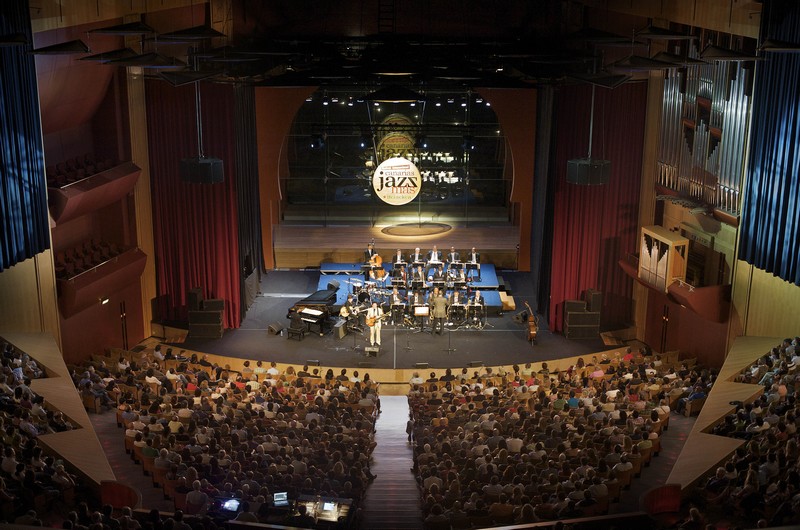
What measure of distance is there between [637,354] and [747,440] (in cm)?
660

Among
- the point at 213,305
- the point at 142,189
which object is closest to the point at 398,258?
the point at 213,305

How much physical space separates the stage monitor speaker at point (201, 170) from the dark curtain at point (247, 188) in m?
3.13

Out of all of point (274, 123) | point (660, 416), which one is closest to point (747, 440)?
point (660, 416)

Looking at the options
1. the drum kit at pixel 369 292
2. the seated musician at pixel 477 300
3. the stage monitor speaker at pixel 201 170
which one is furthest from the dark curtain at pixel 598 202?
the stage monitor speaker at pixel 201 170

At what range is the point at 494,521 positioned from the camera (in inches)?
448

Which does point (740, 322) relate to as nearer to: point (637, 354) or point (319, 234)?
point (637, 354)

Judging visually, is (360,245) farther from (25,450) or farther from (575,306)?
(25,450)

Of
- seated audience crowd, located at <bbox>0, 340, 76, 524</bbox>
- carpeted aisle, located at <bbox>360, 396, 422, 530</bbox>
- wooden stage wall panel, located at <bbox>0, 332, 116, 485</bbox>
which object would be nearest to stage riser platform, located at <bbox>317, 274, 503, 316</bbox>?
carpeted aisle, located at <bbox>360, 396, 422, 530</bbox>

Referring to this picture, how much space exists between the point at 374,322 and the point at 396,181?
4630 mm

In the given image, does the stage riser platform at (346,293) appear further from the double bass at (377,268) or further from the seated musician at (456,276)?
the double bass at (377,268)

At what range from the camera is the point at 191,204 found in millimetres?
20781

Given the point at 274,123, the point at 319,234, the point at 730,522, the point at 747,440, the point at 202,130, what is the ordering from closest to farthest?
the point at 730,522 → the point at 747,440 → the point at 202,130 → the point at 274,123 → the point at 319,234

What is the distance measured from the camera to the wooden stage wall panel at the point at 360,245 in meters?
24.8

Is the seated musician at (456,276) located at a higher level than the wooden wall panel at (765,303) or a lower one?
lower
